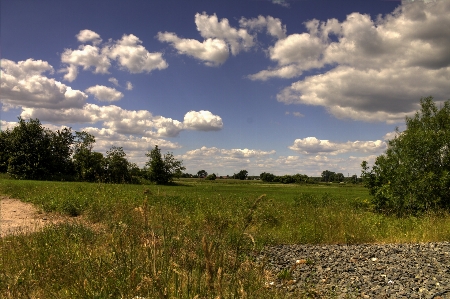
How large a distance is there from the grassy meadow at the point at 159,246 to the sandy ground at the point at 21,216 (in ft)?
2.34

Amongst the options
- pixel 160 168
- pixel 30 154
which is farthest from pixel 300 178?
pixel 30 154

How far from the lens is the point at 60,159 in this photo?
62000 millimetres

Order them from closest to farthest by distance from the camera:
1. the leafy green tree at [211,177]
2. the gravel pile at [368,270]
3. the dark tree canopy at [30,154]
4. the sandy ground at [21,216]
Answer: the gravel pile at [368,270] < the sandy ground at [21,216] < the dark tree canopy at [30,154] < the leafy green tree at [211,177]

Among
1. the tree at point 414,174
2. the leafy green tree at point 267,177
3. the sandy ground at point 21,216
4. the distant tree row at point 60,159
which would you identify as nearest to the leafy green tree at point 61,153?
the distant tree row at point 60,159

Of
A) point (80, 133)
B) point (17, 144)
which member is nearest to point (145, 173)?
point (80, 133)

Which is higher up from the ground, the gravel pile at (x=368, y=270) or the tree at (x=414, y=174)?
the tree at (x=414, y=174)

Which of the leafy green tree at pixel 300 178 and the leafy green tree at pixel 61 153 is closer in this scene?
the leafy green tree at pixel 61 153

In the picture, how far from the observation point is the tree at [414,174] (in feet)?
59.4

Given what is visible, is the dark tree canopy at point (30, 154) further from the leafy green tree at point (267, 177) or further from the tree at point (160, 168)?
the leafy green tree at point (267, 177)

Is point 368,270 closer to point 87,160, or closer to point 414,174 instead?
point 414,174

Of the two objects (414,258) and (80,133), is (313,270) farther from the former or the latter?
(80,133)

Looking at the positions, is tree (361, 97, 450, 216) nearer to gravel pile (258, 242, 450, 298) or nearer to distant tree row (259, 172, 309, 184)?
gravel pile (258, 242, 450, 298)

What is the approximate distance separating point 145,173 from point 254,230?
5916 cm

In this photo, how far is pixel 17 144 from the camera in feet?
179
